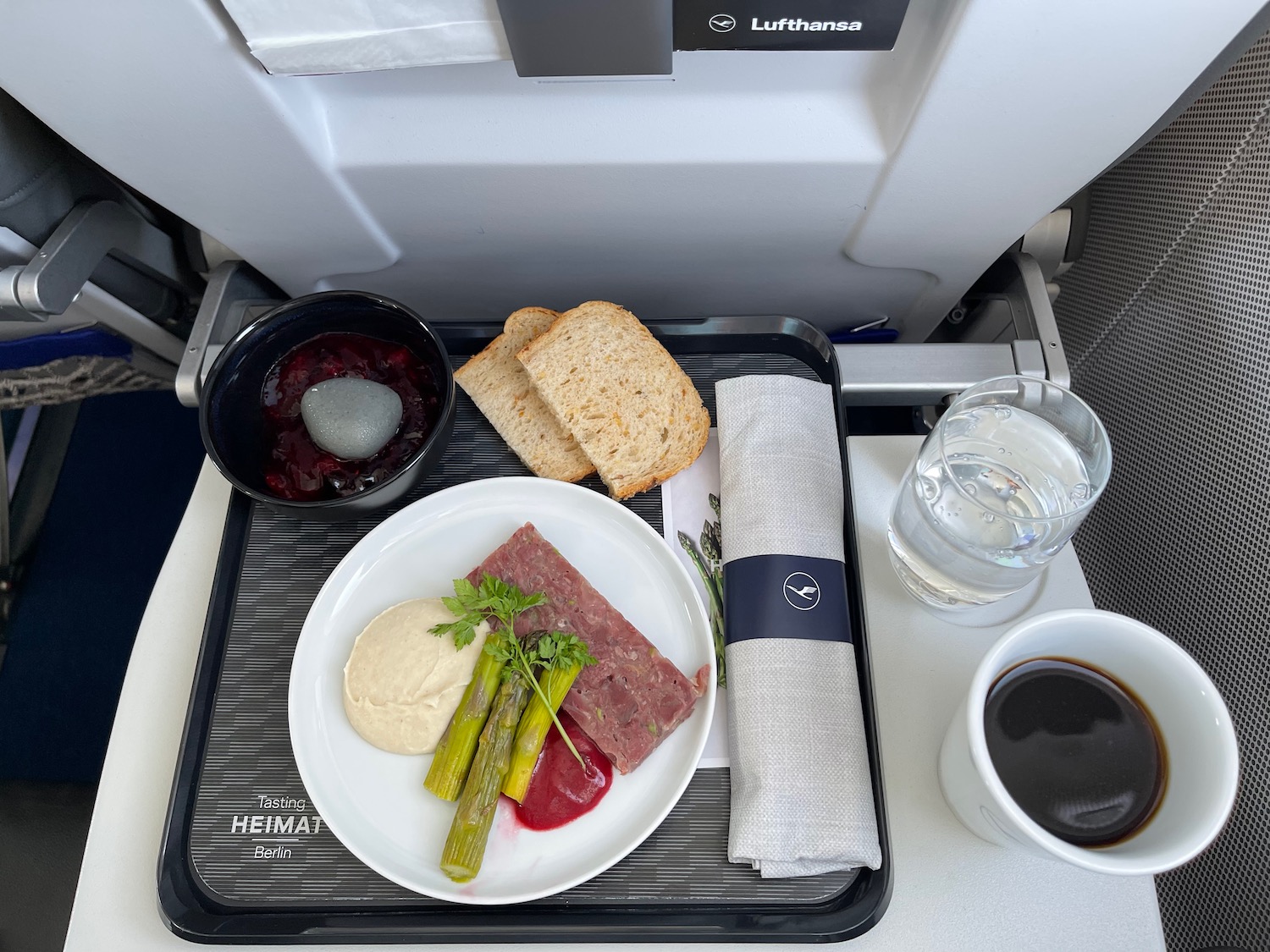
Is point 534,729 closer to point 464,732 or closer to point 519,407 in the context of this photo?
point 464,732

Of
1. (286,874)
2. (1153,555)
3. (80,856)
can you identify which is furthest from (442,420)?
(80,856)

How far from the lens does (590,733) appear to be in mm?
638

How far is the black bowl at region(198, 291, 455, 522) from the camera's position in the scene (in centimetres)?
66

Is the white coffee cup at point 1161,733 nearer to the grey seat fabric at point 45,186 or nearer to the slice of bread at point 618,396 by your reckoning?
the slice of bread at point 618,396

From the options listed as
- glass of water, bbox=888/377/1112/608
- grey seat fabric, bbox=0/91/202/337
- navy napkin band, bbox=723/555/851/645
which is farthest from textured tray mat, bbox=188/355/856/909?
grey seat fabric, bbox=0/91/202/337

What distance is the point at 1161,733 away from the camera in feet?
1.83

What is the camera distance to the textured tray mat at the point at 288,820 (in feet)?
2.00

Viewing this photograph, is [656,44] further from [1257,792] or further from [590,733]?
[1257,792]

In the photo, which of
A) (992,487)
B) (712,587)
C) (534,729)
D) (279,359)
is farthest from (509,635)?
(992,487)

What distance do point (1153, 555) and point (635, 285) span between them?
1.90 feet

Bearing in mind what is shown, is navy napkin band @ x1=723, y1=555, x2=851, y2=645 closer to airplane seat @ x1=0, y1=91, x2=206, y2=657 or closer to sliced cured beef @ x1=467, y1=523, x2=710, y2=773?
sliced cured beef @ x1=467, y1=523, x2=710, y2=773

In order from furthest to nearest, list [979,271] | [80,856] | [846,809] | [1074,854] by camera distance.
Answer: [80,856] → [979,271] → [846,809] → [1074,854]

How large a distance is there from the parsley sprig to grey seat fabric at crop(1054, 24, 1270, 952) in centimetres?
55

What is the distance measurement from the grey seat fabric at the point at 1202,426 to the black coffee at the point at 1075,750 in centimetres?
19
